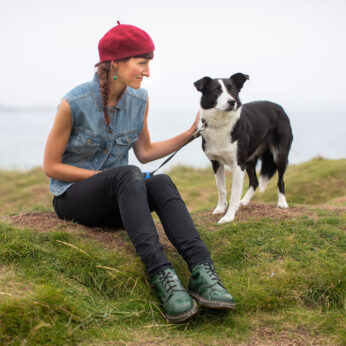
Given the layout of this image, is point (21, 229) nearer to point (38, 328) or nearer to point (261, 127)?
point (38, 328)

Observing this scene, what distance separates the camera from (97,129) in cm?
324

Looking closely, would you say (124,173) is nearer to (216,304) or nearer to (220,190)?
(216,304)

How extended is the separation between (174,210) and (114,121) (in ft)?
3.00

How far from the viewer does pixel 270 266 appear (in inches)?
118

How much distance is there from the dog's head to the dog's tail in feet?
3.44

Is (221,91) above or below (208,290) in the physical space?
above

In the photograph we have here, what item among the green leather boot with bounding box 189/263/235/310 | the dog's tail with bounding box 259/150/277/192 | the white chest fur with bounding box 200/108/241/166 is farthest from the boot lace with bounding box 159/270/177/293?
the dog's tail with bounding box 259/150/277/192

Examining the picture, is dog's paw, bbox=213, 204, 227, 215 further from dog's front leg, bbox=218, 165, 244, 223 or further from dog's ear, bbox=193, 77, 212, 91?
dog's ear, bbox=193, 77, 212, 91

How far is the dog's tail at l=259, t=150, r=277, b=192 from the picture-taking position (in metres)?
4.78

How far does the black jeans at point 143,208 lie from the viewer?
2646 millimetres

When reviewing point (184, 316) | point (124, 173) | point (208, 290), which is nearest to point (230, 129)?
point (124, 173)

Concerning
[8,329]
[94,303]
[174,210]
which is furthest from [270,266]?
[8,329]

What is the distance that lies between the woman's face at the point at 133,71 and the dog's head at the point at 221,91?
0.87 m

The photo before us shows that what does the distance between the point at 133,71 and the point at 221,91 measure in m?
1.05
